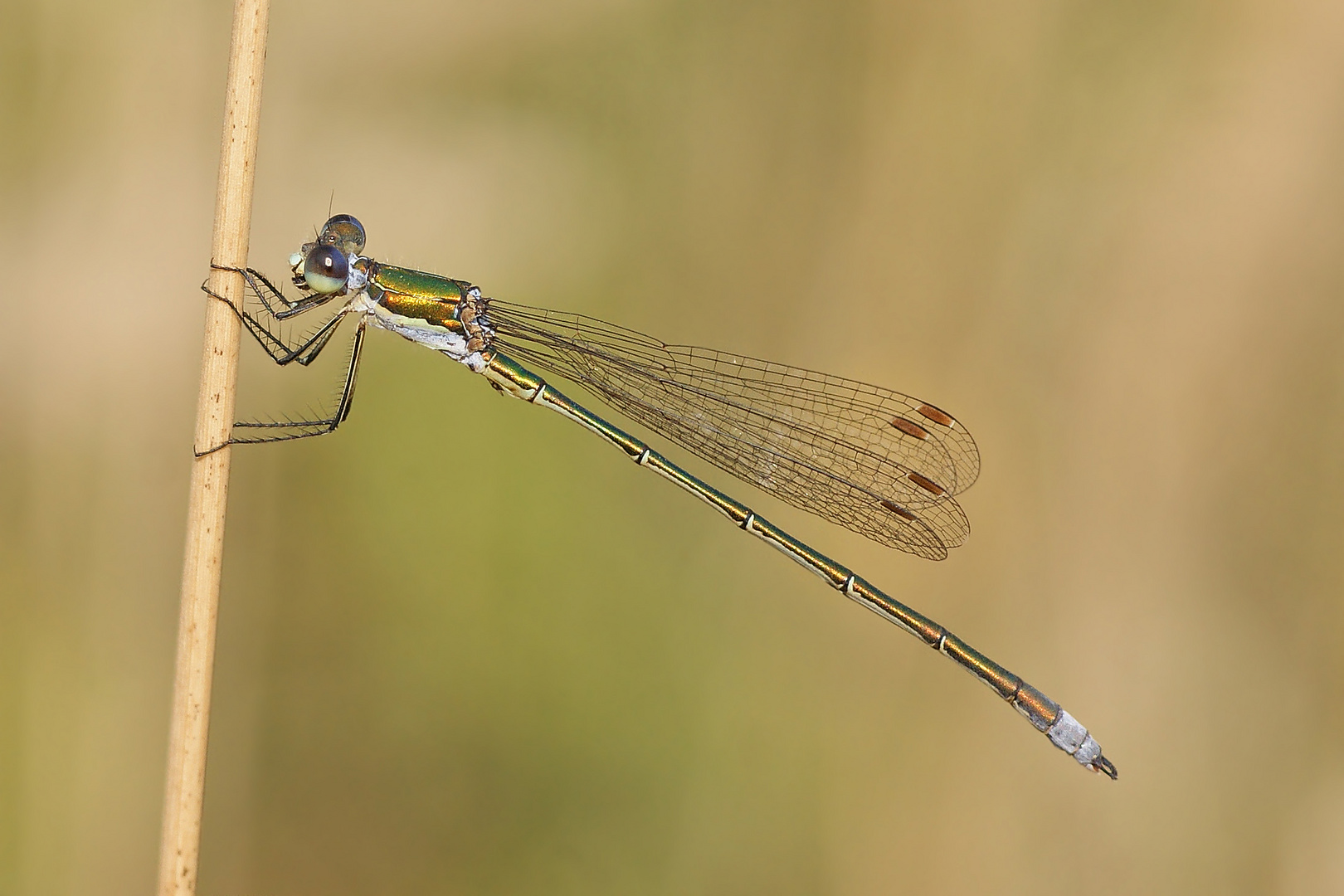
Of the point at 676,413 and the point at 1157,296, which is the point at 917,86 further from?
the point at 676,413

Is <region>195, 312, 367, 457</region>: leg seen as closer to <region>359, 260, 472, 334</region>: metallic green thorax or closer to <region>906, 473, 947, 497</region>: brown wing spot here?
<region>359, 260, 472, 334</region>: metallic green thorax

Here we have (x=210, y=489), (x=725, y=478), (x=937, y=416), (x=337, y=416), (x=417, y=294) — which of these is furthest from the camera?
(x=725, y=478)

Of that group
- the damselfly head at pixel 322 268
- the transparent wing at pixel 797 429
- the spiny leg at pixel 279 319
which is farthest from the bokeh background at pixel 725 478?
the damselfly head at pixel 322 268

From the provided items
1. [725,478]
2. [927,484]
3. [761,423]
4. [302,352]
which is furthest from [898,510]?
[302,352]

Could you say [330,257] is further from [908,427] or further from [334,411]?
[908,427]

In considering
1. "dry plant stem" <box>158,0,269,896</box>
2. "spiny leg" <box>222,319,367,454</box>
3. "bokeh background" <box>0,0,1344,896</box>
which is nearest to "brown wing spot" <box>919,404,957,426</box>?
"bokeh background" <box>0,0,1344,896</box>

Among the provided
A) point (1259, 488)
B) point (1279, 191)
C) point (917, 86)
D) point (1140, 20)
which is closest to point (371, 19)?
point (917, 86)
